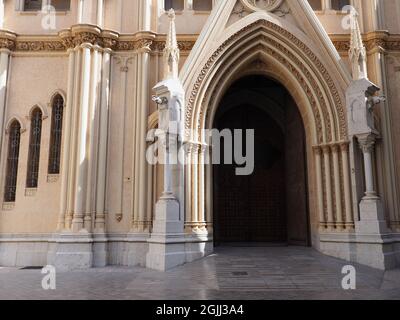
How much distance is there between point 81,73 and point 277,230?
10.1 meters

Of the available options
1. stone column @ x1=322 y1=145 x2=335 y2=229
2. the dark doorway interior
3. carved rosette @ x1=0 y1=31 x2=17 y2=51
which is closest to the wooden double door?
the dark doorway interior

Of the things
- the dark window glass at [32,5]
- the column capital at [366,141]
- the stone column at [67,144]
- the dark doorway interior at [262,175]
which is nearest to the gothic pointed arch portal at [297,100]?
the column capital at [366,141]

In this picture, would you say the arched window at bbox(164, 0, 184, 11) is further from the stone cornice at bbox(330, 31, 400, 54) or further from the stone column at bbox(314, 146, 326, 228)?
the stone column at bbox(314, 146, 326, 228)

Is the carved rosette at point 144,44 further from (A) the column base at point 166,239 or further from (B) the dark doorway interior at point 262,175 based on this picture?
(A) the column base at point 166,239

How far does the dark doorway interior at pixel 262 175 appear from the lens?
1602cm

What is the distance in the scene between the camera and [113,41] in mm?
13984

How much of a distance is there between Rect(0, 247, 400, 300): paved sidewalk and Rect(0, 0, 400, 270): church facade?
107 centimetres

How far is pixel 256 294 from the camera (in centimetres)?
816

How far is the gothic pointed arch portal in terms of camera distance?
13.1m

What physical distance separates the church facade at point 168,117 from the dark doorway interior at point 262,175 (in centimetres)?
97

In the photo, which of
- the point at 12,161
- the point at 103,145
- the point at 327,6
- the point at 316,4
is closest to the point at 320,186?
the point at 327,6

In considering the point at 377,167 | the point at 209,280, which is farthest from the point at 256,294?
the point at 377,167

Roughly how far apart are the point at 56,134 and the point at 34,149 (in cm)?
93

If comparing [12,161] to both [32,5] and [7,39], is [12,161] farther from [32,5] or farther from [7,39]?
[32,5]
